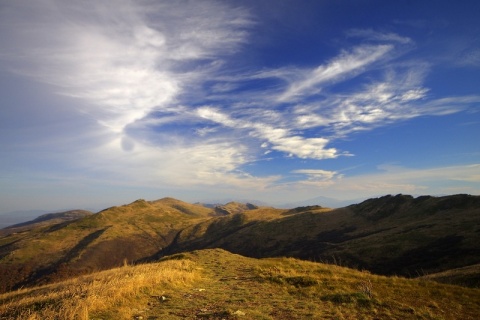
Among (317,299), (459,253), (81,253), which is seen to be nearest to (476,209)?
(459,253)

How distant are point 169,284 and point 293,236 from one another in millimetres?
94239

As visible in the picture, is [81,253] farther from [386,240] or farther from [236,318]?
[236,318]

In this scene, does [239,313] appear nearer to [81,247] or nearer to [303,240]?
[303,240]

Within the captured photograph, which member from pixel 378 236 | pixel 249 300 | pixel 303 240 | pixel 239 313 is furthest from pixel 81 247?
pixel 239 313

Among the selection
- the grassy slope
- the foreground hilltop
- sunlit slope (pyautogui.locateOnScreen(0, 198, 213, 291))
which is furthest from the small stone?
sunlit slope (pyautogui.locateOnScreen(0, 198, 213, 291))

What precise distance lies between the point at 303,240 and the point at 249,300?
8860cm

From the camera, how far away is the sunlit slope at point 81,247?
11738 centimetres

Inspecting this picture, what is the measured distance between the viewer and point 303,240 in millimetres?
99688

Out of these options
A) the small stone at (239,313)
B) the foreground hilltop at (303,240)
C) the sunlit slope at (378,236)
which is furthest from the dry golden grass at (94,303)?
the foreground hilltop at (303,240)

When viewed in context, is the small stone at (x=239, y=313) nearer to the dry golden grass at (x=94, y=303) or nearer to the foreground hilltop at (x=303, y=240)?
the dry golden grass at (x=94, y=303)

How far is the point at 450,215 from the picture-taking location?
240ft

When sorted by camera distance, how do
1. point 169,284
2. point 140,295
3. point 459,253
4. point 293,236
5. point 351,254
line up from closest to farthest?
1. point 140,295
2. point 169,284
3. point 459,253
4. point 351,254
5. point 293,236

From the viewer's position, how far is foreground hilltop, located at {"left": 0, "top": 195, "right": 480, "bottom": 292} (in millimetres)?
52375

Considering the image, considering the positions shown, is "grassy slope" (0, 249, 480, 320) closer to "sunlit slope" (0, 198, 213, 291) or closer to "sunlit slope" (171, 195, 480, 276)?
"sunlit slope" (171, 195, 480, 276)
